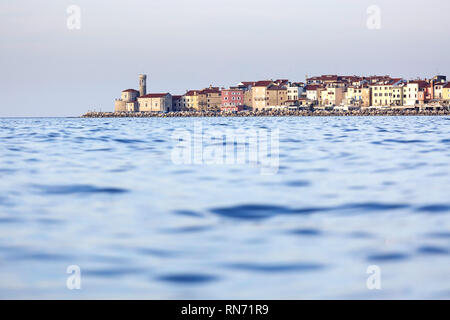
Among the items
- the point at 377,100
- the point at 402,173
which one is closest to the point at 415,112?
the point at 377,100

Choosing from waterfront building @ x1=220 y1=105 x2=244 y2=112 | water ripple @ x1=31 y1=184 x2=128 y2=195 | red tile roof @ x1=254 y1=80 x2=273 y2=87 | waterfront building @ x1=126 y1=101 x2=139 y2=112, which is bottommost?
water ripple @ x1=31 y1=184 x2=128 y2=195

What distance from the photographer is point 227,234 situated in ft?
15.2

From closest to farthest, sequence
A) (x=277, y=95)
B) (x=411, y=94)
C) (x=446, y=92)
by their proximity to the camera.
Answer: (x=446, y=92), (x=411, y=94), (x=277, y=95)

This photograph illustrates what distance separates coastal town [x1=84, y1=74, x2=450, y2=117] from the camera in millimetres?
84812

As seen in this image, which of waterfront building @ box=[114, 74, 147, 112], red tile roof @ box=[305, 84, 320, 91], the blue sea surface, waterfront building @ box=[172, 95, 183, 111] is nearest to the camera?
the blue sea surface

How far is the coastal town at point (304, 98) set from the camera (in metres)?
84.8

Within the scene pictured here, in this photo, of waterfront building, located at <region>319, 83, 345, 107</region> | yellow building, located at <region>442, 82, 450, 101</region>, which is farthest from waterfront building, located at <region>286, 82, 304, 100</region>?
yellow building, located at <region>442, 82, 450, 101</region>

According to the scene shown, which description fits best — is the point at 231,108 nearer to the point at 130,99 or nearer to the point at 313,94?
the point at 313,94

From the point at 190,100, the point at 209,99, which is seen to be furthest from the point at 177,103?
the point at 209,99

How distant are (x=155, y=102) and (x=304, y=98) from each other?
2678 centimetres

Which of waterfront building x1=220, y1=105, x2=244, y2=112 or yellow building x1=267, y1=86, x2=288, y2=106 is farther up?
yellow building x1=267, y1=86, x2=288, y2=106

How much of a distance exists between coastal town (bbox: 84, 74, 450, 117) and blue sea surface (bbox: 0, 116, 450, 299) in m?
74.9

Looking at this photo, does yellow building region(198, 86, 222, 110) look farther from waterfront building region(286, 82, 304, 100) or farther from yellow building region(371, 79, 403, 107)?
yellow building region(371, 79, 403, 107)
